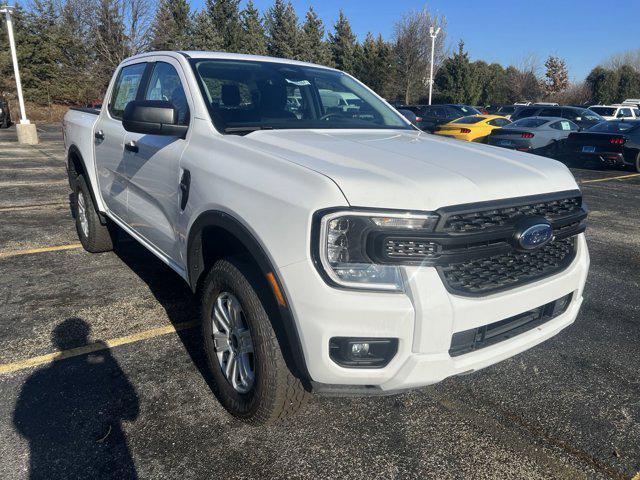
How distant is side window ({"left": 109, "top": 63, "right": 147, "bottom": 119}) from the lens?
13.4 ft

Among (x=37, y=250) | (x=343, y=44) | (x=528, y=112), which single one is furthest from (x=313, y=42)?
(x=37, y=250)

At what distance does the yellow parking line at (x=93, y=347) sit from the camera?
311cm

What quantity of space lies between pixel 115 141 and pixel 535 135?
12.3 m

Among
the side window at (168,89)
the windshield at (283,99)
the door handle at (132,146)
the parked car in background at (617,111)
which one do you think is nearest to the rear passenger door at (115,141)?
the door handle at (132,146)

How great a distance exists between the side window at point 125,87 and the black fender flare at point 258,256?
1834 mm

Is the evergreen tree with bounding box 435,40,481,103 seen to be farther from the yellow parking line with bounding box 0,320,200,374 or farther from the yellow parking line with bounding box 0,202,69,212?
the yellow parking line with bounding box 0,320,200,374

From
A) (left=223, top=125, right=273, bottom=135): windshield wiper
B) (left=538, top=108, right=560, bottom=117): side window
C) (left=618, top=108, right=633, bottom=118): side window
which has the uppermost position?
(left=223, top=125, right=273, bottom=135): windshield wiper

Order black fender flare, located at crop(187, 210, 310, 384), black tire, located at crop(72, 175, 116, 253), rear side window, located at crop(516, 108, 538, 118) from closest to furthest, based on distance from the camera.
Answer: black fender flare, located at crop(187, 210, 310, 384) → black tire, located at crop(72, 175, 116, 253) → rear side window, located at crop(516, 108, 538, 118)

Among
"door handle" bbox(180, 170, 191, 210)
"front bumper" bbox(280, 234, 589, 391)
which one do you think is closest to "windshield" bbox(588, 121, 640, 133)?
"front bumper" bbox(280, 234, 589, 391)

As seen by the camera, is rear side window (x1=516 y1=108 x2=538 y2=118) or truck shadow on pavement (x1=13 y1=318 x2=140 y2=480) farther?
rear side window (x1=516 y1=108 x2=538 y2=118)

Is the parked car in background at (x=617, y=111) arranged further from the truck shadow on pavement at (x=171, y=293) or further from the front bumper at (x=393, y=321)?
the front bumper at (x=393, y=321)

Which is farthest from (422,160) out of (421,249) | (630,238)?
(630,238)

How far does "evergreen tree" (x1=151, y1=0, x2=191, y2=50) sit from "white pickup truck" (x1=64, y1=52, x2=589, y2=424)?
3483cm

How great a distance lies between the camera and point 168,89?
11.5 ft
